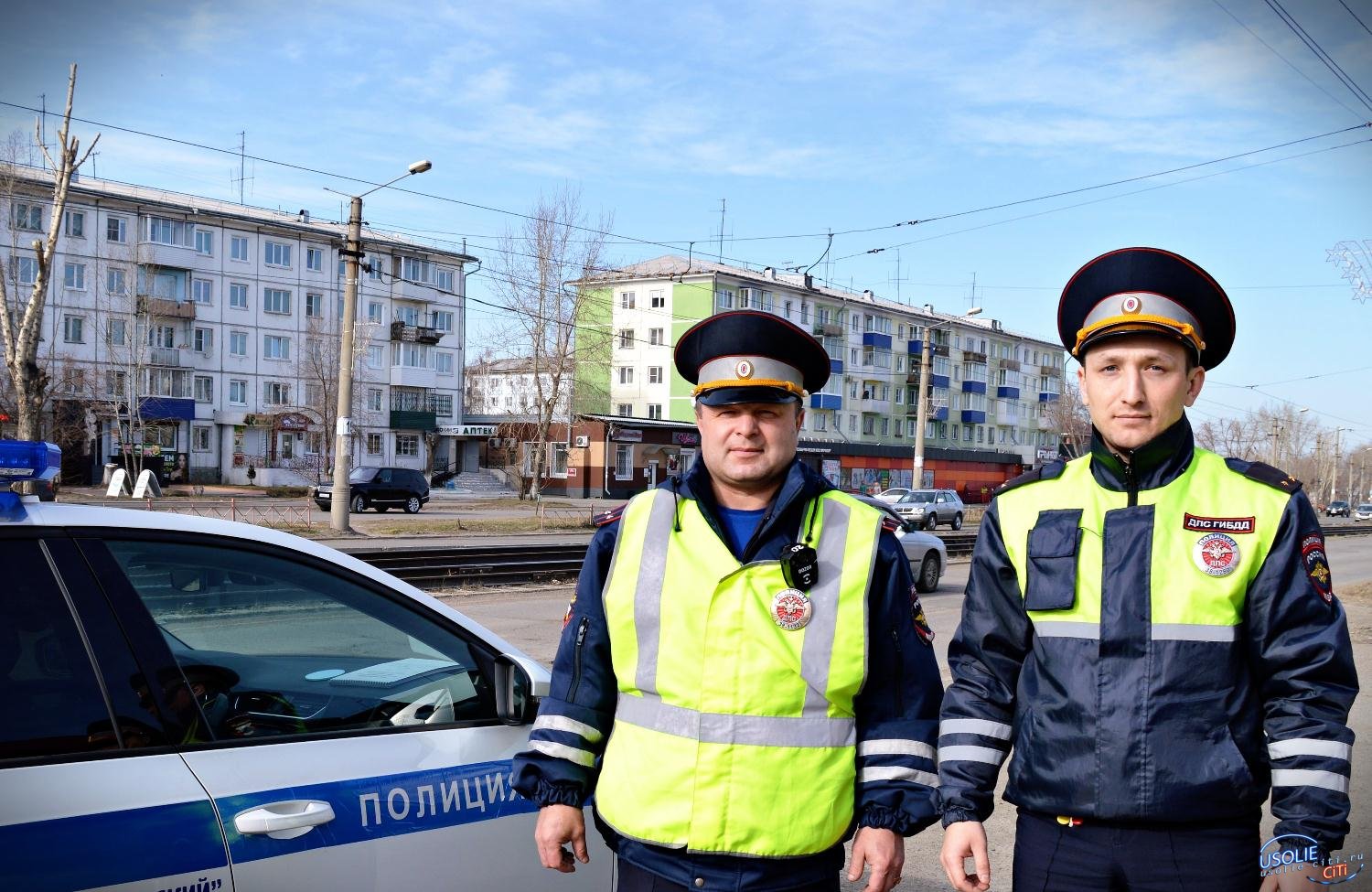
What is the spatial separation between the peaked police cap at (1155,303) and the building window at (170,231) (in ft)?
207

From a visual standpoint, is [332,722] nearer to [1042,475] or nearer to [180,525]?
[180,525]

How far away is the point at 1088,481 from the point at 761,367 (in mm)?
816

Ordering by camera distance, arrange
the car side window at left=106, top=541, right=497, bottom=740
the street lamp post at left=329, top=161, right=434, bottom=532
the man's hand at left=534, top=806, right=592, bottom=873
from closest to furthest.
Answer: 1. the man's hand at left=534, top=806, right=592, bottom=873
2. the car side window at left=106, top=541, right=497, bottom=740
3. the street lamp post at left=329, top=161, right=434, bottom=532

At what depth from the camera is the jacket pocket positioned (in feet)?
7.87

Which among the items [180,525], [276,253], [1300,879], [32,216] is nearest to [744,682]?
[1300,879]

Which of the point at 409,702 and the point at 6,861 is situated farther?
the point at 409,702

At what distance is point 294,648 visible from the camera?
11.7 feet

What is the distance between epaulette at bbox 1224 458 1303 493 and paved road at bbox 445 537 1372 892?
→ 3.00m

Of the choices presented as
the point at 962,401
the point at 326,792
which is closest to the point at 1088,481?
the point at 326,792

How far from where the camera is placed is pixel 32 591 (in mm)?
2471

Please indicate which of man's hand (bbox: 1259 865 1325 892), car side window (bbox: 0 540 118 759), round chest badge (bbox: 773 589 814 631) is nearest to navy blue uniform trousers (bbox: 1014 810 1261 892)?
man's hand (bbox: 1259 865 1325 892)

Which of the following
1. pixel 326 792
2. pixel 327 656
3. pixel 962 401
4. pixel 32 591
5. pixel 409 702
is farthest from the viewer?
pixel 962 401

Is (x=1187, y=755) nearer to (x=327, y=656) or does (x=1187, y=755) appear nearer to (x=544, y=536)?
(x=327, y=656)

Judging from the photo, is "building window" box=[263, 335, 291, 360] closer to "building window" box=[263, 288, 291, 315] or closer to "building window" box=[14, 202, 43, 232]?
"building window" box=[263, 288, 291, 315]
